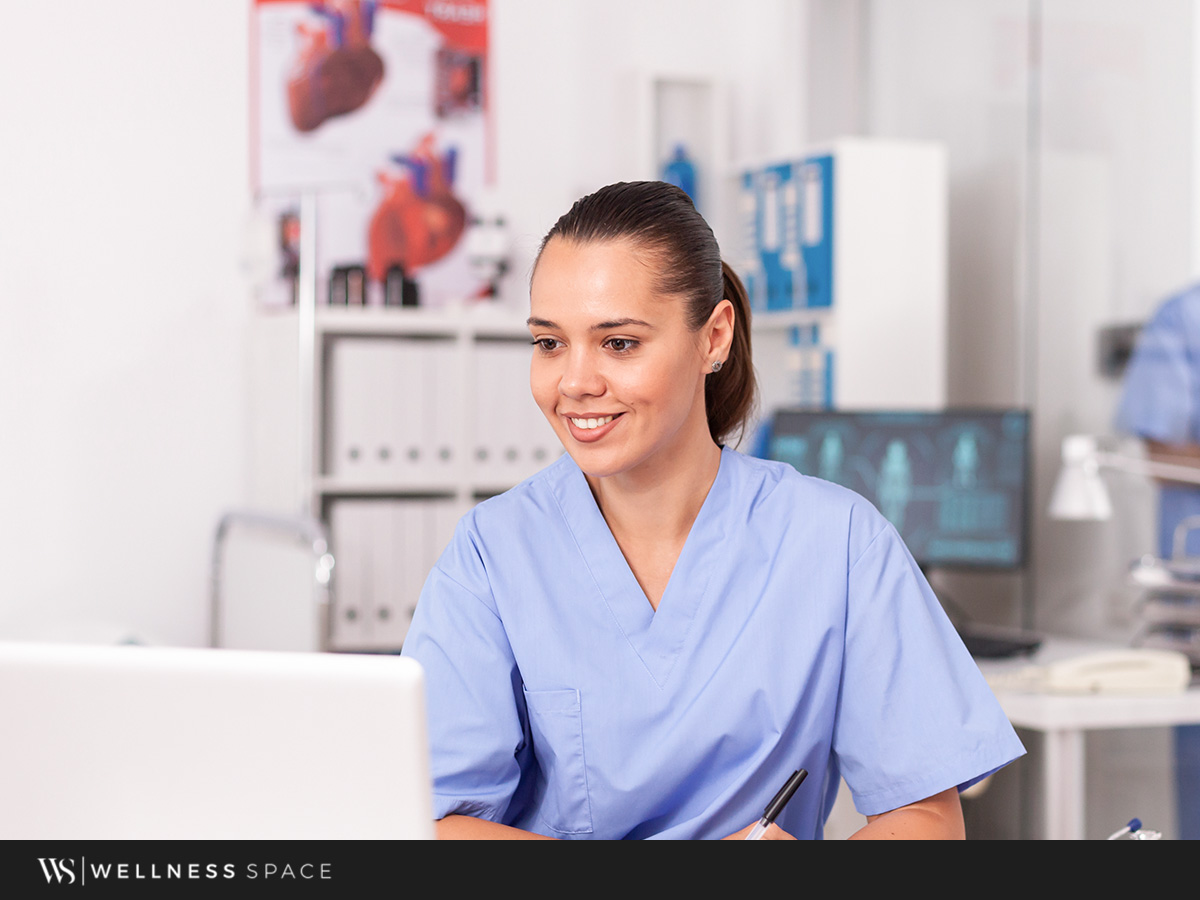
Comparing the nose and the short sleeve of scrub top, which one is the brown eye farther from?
the short sleeve of scrub top

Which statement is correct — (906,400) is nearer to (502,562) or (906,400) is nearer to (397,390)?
(397,390)

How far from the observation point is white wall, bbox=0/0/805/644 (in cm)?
306

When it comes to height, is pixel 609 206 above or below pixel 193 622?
above

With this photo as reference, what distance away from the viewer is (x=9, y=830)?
682mm

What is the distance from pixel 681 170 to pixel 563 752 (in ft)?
8.61

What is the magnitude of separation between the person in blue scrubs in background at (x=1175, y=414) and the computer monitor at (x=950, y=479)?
1.05 feet

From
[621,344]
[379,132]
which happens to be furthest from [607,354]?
[379,132]

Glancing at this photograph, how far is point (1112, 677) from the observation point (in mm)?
2137

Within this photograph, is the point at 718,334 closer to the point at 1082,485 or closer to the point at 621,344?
the point at 621,344

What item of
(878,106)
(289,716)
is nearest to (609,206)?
(289,716)

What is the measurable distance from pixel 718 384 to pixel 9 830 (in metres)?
0.82
